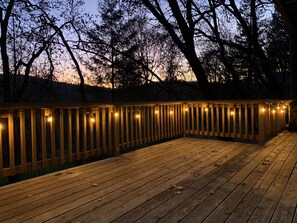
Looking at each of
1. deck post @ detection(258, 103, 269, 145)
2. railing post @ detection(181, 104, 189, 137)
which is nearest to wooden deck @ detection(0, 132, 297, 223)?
deck post @ detection(258, 103, 269, 145)

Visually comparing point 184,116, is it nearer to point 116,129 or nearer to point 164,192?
point 116,129

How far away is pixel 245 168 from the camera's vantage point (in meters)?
3.97

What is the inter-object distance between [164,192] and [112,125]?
247 cm

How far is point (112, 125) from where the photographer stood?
5203 millimetres

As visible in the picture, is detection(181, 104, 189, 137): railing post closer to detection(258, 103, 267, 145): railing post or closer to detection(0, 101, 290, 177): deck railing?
detection(0, 101, 290, 177): deck railing

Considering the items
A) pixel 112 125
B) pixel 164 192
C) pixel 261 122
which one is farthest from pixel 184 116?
pixel 164 192

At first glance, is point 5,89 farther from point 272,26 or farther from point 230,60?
point 272,26

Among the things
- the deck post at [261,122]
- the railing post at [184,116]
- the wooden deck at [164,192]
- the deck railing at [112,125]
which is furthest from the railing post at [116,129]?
the deck post at [261,122]

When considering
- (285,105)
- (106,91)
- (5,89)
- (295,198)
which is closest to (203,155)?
(295,198)

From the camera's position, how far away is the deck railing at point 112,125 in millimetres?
3708

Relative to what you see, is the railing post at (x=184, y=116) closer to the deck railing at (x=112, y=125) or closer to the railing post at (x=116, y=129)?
the deck railing at (x=112, y=125)

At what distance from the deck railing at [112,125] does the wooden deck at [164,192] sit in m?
0.35

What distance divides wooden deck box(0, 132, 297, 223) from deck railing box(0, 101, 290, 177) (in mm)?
353

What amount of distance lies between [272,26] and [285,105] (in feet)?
24.3
